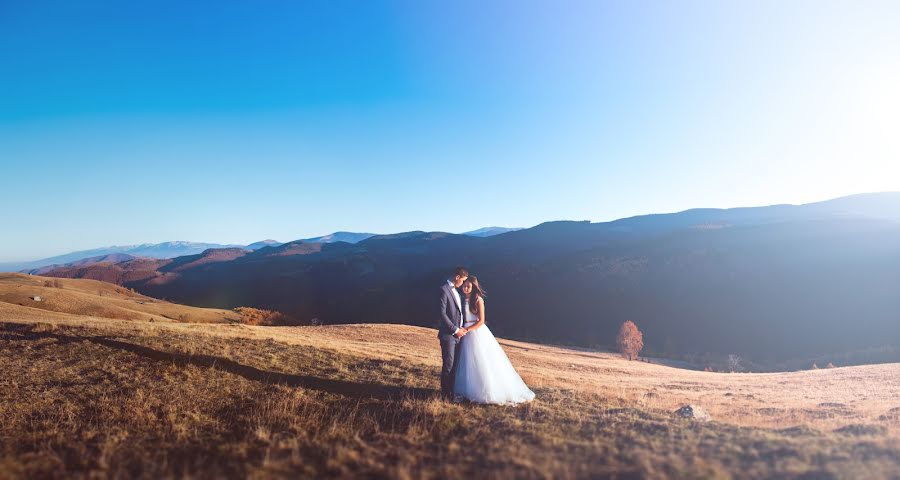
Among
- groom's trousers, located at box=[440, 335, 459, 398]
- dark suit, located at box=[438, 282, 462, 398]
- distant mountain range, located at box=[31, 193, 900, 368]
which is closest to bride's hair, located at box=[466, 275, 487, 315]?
dark suit, located at box=[438, 282, 462, 398]

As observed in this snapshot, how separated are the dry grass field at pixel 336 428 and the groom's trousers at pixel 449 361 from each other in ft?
2.08

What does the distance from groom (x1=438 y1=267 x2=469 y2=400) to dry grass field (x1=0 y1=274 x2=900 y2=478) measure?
75 centimetres

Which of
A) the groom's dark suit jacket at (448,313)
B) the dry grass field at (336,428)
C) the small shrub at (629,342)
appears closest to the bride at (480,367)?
the groom's dark suit jacket at (448,313)

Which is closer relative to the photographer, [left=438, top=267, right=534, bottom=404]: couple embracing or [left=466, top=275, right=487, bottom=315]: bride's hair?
[left=438, top=267, right=534, bottom=404]: couple embracing

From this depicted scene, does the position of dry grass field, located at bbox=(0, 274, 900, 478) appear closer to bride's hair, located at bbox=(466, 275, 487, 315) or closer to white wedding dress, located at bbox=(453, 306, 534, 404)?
white wedding dress, located at bbox=(453, 306, 534, 404)

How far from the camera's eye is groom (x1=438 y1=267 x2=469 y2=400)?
948cm

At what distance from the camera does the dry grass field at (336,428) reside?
5559mm

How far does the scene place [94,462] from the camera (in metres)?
5.89

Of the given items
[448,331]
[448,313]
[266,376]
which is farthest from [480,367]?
[266,376]

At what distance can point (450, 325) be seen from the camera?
9531mm

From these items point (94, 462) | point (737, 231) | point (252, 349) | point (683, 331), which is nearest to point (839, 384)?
point (252, 349)

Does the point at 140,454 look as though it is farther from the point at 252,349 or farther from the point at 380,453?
the point at 252,349

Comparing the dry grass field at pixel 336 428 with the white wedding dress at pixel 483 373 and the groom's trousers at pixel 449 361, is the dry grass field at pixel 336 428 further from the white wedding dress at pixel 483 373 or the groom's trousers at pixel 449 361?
the groom's trousers at pixel 449 361

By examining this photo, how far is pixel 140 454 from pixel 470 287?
6517 millimetres
